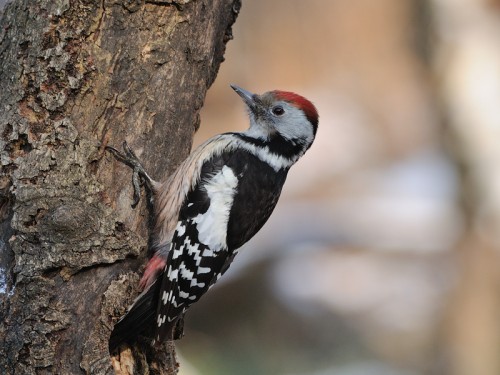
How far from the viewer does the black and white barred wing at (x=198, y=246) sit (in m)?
3.32

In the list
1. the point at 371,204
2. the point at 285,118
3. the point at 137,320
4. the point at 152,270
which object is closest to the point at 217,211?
the point at 152,270

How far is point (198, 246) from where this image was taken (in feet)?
11.4

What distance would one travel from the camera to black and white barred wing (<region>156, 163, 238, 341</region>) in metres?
3.32

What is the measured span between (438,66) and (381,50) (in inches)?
66.4

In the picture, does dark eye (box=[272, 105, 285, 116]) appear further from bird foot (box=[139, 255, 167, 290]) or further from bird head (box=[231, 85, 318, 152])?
bird foot (box=[139, 255, 167, 290])

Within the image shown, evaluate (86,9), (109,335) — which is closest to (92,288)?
(109,335)

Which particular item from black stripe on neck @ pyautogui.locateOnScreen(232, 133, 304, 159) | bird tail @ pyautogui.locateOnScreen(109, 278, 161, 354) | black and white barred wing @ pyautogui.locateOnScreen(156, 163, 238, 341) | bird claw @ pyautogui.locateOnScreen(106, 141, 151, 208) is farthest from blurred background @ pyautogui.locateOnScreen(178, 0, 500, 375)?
bird claw @ pyautogui.locateOnScreen(106, 141, 151, 208)

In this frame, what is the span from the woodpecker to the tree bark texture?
111 millimetres

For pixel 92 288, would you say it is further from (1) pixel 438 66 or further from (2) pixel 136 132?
(1) pixel 438 66

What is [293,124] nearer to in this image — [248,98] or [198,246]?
[248,98]

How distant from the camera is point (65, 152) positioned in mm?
2998

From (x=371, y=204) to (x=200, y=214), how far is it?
18.4ft

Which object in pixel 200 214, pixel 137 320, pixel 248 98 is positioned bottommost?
pixel 137 320

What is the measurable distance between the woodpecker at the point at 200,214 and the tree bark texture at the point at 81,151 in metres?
0.11
